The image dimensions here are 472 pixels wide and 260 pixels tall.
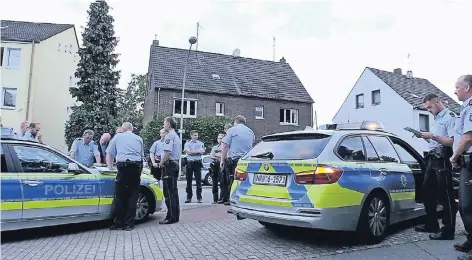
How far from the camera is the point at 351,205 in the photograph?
5133 millimetres

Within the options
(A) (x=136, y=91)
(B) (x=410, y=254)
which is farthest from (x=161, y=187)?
(A) (x=136, y=91)

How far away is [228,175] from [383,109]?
29.5 metres

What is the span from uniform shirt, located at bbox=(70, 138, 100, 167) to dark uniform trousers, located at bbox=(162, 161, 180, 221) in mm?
2437

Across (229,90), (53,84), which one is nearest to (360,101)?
(229,90)

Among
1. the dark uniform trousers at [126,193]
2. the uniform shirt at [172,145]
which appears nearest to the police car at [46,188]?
the dark uniform trousers at [126,193]

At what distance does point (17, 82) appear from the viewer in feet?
105

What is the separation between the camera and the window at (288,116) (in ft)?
113

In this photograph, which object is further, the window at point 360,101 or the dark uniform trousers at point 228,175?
the window at point 360,101

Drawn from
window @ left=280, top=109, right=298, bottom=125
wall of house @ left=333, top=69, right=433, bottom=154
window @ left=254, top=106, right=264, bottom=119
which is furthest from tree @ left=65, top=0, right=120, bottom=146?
wall of house @ left=333, top=69, right=433, bottom=154

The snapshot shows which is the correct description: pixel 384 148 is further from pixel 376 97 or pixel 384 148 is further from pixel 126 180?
pixel 376 97

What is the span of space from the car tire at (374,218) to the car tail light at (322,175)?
664 mm

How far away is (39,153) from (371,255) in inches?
199

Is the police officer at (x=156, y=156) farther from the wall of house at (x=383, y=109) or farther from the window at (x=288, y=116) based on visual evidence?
the window at (x=288, y=116)

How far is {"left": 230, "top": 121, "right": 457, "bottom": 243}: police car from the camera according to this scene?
197 inches
